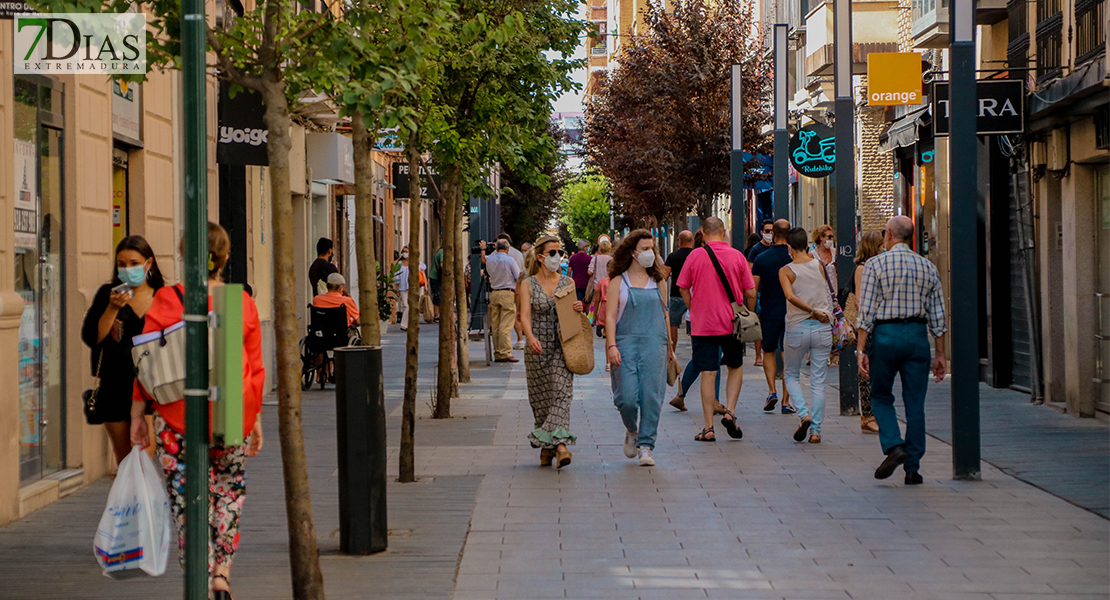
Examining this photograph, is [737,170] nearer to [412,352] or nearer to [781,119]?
[781,119]

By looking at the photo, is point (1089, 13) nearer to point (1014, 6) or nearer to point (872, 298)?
point (1014, 6)

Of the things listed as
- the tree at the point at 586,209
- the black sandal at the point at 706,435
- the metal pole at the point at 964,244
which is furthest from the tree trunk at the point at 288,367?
the tree at the point at 586,209

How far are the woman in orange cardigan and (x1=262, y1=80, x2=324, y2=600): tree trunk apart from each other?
0.39 feet

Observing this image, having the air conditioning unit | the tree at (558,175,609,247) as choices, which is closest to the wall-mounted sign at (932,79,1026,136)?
the air conditioning unit

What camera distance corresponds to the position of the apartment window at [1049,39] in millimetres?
15250

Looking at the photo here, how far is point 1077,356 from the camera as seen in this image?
1455cm

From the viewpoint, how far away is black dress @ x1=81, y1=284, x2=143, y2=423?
22.6 ft

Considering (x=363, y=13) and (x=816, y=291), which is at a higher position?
(x=363, y=13)

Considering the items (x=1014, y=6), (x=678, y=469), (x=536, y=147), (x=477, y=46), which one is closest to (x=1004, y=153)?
(x=1014, y=6)

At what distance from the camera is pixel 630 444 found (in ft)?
36.5

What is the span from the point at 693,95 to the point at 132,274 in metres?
31.0

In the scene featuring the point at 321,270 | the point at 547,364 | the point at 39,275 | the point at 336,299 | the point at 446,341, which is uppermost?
the point at 321,270

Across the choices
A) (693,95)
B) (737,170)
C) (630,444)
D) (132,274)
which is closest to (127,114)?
(630,444)

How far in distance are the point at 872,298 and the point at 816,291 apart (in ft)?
8.57
